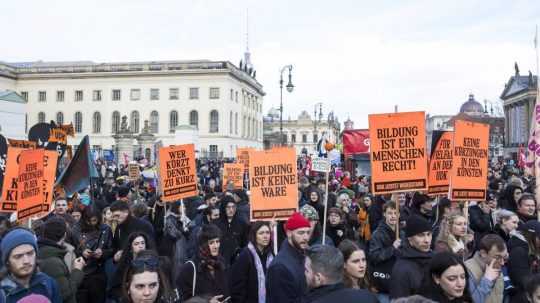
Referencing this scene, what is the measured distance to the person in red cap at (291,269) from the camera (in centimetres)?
471

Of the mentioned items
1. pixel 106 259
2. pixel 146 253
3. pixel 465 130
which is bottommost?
pixel 106 259

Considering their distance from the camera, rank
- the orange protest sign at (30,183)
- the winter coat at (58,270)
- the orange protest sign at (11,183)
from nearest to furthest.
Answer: the winter coat at (58,270), the orange protest sign at (30,183), the orange protest sign at (11,183)

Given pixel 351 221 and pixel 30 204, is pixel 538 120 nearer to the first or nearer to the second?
pixel 351 221

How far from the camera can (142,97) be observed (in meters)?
71.4

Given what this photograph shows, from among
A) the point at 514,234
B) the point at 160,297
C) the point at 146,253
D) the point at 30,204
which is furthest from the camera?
the point at 30,204

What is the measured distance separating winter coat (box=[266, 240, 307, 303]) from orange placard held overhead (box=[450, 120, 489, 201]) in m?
3.16

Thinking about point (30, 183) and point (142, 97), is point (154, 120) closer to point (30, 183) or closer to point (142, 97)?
point (142, 97)

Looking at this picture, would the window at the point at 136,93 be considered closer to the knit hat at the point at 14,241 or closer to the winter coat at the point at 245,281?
the winter coat at the point at 245,281

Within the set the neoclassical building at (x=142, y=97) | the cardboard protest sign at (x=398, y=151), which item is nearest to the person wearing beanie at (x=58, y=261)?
the cardboard protest sign at (x=398, y=151)

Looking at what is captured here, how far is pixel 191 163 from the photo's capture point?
934cm

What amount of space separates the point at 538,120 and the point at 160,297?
7420 mm

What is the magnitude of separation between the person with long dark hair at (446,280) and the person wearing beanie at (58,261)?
2749 millimetres

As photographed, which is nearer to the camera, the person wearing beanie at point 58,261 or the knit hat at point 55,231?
the person wearing beanie at point 58,261

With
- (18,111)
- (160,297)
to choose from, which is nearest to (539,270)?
(160,297)
